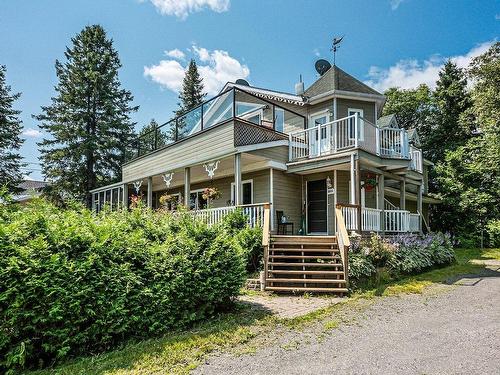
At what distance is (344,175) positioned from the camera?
12.9m

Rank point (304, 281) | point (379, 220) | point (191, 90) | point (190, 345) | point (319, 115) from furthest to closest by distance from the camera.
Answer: point (191, 90) < point (319, 115) < point (379, 220) < point (304, 281) < point (190, 345)

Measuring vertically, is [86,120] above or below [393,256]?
above

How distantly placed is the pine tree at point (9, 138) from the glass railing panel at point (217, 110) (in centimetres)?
1737

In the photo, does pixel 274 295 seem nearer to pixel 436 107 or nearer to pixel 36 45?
pixel 36 45

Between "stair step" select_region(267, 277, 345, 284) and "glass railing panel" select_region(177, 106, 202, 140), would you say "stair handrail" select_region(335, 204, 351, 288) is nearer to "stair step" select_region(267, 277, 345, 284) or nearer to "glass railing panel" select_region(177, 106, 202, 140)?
"stair step" select_region(267, 277, 345, 284)

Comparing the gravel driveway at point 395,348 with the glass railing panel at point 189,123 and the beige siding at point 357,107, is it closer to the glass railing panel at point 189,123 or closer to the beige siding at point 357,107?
the glass railing panel at point 189,123

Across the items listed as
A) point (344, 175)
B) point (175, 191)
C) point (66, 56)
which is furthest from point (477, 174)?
point (66, 56)

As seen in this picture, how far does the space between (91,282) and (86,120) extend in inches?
945

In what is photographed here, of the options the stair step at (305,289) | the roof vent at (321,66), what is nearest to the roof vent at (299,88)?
→ the roof vent at (321,66)

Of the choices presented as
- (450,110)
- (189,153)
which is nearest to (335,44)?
(189,153)

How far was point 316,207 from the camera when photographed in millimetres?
13328

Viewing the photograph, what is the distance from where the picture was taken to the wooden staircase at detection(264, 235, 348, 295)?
7.83m

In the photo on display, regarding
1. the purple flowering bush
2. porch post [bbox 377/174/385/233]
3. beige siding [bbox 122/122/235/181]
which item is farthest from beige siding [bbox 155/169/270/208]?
the purple flowering bush

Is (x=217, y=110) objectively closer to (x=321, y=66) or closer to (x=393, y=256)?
(x=393, y=256)
